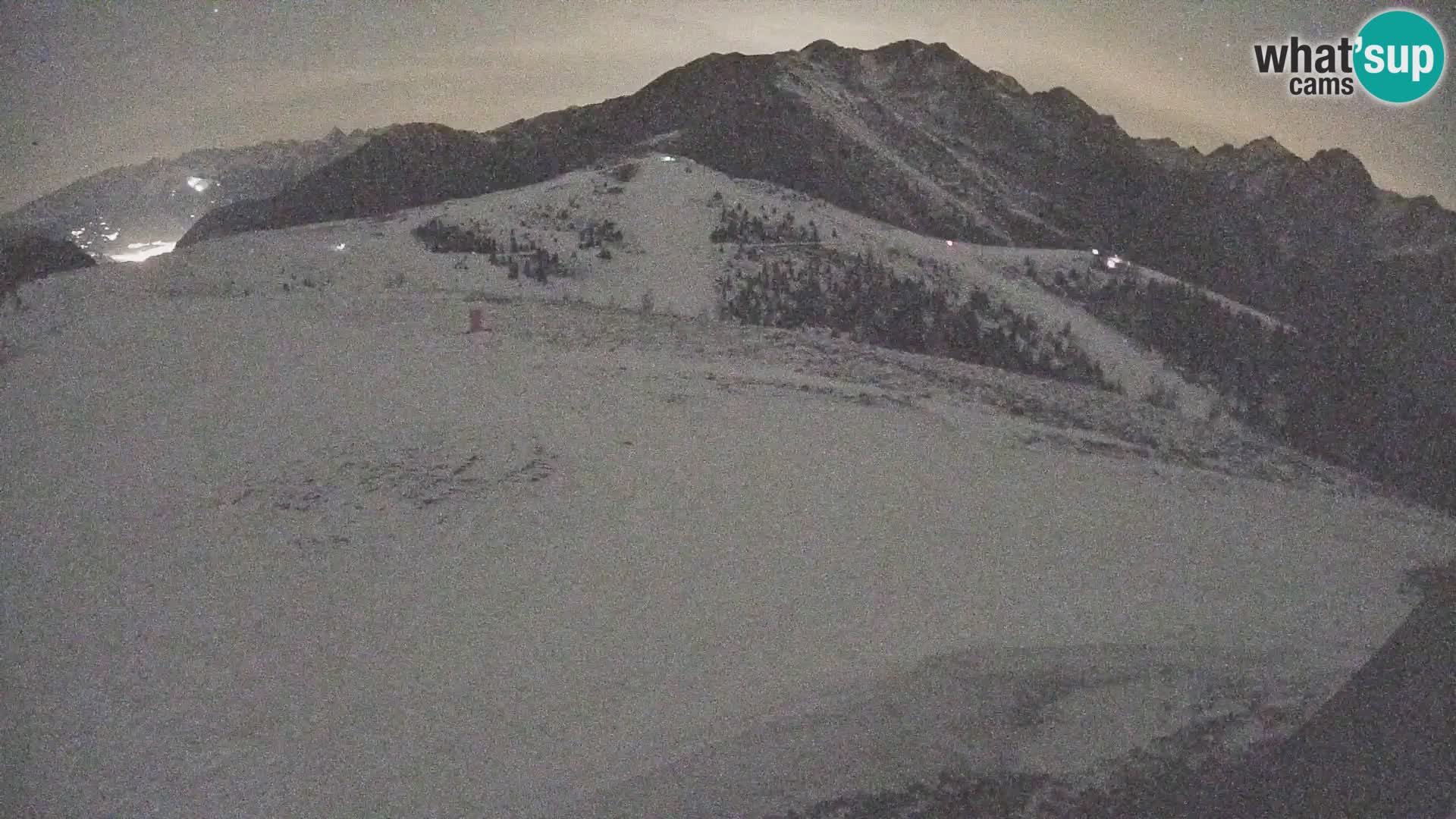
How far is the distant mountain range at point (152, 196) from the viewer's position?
6930 mm

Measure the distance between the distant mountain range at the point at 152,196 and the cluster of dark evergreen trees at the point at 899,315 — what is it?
5599 millimetres

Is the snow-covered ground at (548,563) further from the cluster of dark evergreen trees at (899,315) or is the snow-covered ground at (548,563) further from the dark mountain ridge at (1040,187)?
the cluster of dark evergreen trees at (899,315)

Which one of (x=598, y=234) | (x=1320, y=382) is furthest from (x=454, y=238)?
(x=1320, y=382)

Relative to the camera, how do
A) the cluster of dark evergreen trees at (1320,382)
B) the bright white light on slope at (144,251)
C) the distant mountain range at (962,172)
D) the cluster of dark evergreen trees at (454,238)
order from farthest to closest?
the distant mountain range at (962,172)
the cluster of dark evergreen trees at (454,238)
the bright white light on slope at (144,251)
the cluster of dark evergreen trees at (1320,382)

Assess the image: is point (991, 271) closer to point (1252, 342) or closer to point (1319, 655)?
point (1252, 342)

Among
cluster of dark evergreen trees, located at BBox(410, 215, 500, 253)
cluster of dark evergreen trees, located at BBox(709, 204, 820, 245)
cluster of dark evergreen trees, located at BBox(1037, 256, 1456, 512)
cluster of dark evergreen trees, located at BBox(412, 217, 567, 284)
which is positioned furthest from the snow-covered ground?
cluster of dark evergreen trees, located at BBox(709, 204, 820, 245)

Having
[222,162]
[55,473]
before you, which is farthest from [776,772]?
[222,162]

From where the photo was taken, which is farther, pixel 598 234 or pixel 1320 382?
pixel 598 234

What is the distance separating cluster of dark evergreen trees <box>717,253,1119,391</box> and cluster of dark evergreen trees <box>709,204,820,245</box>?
1619 millimetres

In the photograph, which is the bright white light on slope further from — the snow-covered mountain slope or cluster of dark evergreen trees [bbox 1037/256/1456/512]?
cluster of dark evergreen trees [bbox 1037/256/1456/512]

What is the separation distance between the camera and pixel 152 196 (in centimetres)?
945

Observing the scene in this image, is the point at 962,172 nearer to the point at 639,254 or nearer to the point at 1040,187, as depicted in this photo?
the point at 1040,187

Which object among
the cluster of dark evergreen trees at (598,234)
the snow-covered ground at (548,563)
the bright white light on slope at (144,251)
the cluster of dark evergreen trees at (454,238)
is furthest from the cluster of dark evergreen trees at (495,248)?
the snow-covered ground at (548,563)

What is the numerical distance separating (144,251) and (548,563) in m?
6.35
